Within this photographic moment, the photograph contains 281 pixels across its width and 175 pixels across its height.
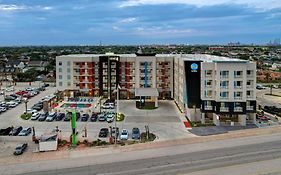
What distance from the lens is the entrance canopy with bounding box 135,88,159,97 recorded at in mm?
53800

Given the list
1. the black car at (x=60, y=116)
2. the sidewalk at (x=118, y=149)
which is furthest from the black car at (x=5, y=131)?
the sidewalk at (x=118, y=149)

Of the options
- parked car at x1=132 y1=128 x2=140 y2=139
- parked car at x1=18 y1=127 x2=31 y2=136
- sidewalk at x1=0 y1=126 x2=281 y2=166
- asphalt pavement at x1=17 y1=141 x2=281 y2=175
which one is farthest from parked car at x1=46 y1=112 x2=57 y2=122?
asphalt pavement at x1=17 y1=141 x2=281 y2=175

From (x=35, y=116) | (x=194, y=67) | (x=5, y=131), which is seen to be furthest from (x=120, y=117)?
(x=5, y=131)

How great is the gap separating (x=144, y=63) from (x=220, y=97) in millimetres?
21568

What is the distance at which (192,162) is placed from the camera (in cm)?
2669

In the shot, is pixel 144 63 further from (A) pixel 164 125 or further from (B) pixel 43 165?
(B) pixel 43 165

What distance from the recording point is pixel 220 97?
41656mm

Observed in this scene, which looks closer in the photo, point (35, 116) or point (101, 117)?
point (101, 117)

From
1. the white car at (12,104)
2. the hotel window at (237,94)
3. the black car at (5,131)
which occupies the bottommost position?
the black car at (5,131)

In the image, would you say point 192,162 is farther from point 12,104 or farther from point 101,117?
point 12,104

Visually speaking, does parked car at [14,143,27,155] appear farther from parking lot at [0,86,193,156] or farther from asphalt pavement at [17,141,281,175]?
asphalt pavement at [17,141,281,175]

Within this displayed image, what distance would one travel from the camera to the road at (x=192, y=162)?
2464 centimetres

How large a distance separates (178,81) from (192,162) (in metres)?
28.5

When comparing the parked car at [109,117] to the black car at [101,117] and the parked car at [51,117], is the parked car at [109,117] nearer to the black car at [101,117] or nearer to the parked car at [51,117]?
the black car at [101,117]
